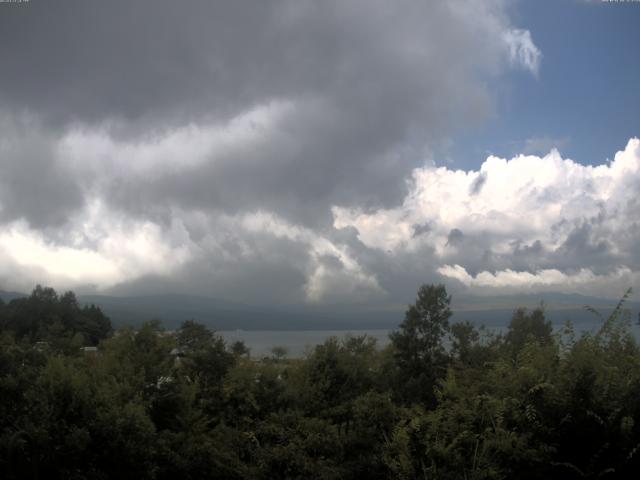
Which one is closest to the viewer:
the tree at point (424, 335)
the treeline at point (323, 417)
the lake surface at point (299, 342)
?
the treeline at point (323, 417)

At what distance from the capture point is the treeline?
733 cm

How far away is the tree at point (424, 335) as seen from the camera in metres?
21.9

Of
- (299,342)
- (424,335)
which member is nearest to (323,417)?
(424,335)

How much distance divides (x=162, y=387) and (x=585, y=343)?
8.50m

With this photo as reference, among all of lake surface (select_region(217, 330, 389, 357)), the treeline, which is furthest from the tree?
the treeline

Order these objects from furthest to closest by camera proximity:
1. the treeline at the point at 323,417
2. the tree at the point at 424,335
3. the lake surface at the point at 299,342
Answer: the tree at the point at 424,335 < the lake surface at the point at 299,342 < the treeline at the point at 323,417

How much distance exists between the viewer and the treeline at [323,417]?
24.0 feet

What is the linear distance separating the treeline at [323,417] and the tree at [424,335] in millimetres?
8561

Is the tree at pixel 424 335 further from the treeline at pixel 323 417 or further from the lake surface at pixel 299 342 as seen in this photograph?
the treeline at pixel 323 417

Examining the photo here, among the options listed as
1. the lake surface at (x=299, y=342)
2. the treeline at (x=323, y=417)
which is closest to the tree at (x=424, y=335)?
the lake surface at (x=299, y=342)

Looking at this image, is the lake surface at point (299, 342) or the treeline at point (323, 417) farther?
the lake surface at point (299, 342)

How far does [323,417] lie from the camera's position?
11891 millimetres

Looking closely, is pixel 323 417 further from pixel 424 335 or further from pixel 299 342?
pixel 299 342

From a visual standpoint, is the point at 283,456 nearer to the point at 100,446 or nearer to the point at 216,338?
the point at 100,446
